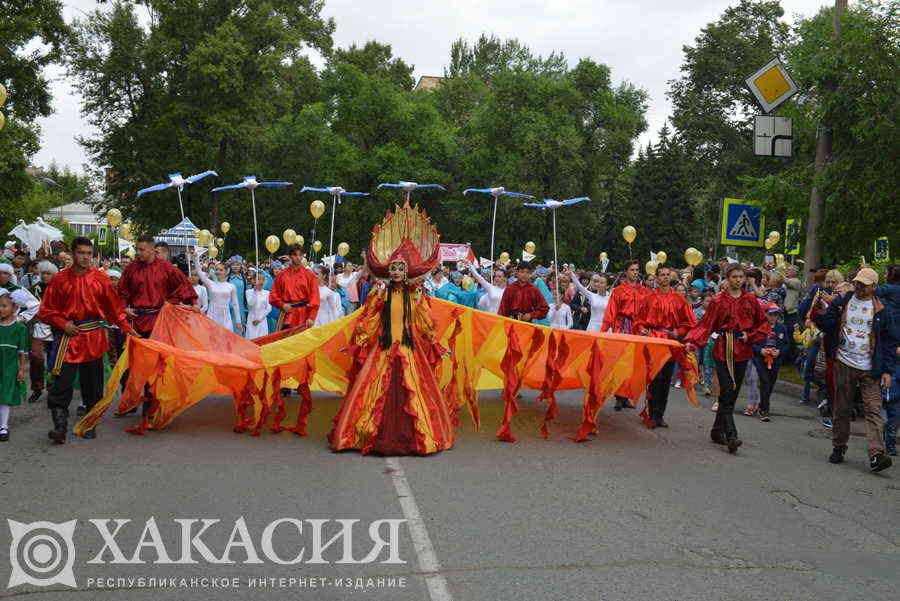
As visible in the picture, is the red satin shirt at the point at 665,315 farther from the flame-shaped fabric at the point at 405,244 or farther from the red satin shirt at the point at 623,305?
the flame-shaped fabric at the point at 405,244

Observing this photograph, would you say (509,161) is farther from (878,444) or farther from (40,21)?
(878,444)

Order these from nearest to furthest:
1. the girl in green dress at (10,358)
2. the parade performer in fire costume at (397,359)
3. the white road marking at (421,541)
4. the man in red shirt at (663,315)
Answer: the white road marking at (421,541) → the parade performer in fire costume at (397,359) → the girl in green dress at (10,358) → the man in red shirt at (663,315)

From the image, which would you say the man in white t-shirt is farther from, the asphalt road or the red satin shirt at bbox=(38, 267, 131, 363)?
the red satin shirt at bbox=(38, 267, 131, 363)

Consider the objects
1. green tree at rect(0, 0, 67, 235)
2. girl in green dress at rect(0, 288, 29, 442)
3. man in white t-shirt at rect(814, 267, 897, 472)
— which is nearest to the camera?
man in white t-shirt at rect(814, 267, 897, 472)

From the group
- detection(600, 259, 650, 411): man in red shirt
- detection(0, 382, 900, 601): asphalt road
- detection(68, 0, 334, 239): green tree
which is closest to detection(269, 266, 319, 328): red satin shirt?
detection(0, 382, 900, 601): asphalt road

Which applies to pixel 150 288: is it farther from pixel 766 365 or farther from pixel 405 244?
pixel 766 365

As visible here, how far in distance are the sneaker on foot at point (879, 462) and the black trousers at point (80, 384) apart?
7.65m

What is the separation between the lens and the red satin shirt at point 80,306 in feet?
27.6

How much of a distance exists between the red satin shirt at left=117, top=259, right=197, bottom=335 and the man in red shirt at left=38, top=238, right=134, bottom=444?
1013mm

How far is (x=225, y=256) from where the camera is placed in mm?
51125

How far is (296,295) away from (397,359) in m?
4.40

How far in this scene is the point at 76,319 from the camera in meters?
8.47

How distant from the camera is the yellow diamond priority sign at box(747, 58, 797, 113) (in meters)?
15.3

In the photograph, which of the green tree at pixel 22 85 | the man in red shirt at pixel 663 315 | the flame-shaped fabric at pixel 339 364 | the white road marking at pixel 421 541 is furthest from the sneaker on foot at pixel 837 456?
the green tree at pixel 22 85
